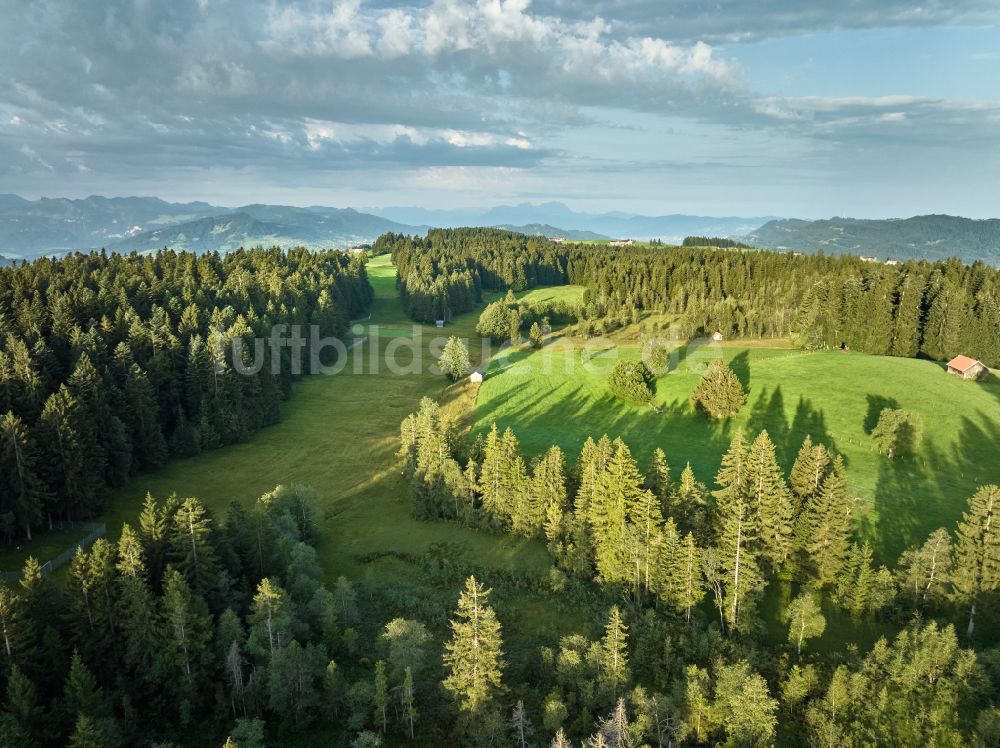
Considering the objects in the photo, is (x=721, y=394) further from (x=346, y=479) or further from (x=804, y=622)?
(x=346, y=479)

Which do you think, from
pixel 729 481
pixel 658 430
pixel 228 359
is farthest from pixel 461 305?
pixel 729 481

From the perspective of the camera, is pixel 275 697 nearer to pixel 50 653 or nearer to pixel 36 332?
pixel 50 653

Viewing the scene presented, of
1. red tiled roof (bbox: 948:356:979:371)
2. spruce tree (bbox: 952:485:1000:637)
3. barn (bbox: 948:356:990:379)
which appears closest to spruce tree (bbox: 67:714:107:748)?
spruce tree (bbox: 952:485:1000:637)

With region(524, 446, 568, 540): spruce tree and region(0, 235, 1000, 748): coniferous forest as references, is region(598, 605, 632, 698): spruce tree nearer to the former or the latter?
region(0, 235, 1000, 748): coniferous forest

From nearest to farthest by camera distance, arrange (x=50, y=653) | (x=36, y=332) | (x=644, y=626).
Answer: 1. (x=50, y=653)
2. (x=644, y=626)
3. (x=36, y=332)

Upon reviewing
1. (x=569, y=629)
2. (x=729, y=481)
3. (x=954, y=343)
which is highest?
(x=954, y=343)
